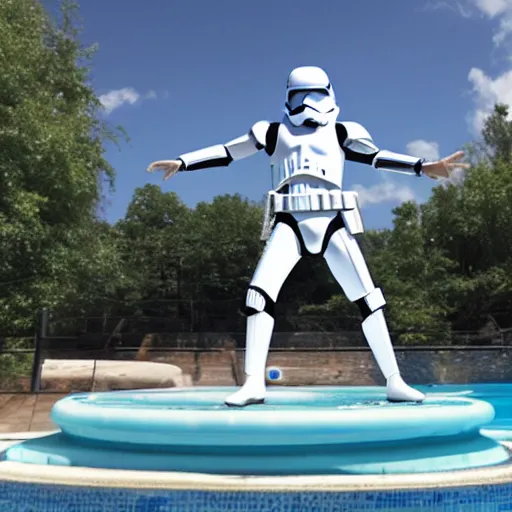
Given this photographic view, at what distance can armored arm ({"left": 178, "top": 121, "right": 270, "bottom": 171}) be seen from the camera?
5.39 m

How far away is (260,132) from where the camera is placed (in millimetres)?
5395

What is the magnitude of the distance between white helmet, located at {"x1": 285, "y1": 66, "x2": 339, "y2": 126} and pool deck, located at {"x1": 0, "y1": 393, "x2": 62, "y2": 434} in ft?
17.4

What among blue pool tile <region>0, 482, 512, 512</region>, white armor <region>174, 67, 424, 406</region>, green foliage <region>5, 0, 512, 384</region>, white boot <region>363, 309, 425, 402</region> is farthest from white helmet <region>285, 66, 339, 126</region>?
green foliage <region>5, 0, 512, 384</region>

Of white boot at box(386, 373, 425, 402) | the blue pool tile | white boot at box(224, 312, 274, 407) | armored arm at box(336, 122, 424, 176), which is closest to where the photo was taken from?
the blue pool tile

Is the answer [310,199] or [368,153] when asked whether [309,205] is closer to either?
[310,199]

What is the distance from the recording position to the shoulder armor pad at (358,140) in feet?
17.6

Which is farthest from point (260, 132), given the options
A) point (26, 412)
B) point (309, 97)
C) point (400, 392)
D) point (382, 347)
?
point (26, 412)

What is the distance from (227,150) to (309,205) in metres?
0.93

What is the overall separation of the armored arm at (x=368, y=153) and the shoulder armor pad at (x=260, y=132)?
1.93ft

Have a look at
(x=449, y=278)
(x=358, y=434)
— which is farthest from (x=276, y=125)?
(x=449, y=278)

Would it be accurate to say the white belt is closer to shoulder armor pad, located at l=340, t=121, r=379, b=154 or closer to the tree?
shoulder armor pad, located at l=340, t=121, r=379, b=154

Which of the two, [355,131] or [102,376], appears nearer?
[355,131]

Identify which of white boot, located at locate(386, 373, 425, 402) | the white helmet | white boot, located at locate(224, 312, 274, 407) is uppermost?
the white helmet

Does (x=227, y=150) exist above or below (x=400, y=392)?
above
